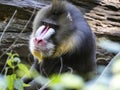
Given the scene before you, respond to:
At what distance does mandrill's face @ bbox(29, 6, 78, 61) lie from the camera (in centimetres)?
321

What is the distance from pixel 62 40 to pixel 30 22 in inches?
52.2

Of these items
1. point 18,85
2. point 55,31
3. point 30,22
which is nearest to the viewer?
point 18,85

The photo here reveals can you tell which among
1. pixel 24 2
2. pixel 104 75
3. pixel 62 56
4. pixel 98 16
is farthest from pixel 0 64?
pixel 104 75

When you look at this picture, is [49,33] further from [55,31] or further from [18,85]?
[18,85]

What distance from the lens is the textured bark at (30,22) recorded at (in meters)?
4.36

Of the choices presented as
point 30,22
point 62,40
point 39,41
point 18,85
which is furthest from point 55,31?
point 18,85

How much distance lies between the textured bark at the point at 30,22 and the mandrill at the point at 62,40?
743mm

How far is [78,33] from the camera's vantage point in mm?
3324

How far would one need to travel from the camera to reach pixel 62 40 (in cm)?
329

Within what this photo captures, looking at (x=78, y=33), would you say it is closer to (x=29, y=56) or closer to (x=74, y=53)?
(x=74, y=53)

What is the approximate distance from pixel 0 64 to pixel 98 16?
1.51 meters

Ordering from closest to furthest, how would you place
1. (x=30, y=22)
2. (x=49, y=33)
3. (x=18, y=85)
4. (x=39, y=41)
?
(x=18, y=85)
(x=39, y=41)
(x=49, y=33)
(x=30, y=22)

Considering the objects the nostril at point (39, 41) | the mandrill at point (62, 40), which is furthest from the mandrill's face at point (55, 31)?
the nostril at point (39, 41)

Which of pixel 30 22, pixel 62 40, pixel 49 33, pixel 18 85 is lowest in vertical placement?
pixel 30 22
